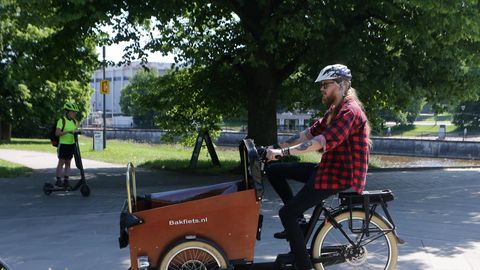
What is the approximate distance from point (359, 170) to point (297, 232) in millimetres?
713

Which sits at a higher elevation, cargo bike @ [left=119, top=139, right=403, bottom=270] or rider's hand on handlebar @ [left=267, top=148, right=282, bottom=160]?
rider's hand on handlebar @ [left=267, top=148, right=282, bottom=160]

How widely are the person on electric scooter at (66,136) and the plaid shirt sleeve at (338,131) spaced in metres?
7.08

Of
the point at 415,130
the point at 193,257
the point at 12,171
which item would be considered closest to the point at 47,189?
the point at 12,171

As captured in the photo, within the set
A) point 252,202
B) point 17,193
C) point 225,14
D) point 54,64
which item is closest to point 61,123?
point 17,193

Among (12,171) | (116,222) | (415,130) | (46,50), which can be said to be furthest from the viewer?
(415,130)

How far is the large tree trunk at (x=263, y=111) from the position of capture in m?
14.1

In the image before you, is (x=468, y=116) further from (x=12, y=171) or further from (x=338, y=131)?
(x=338, y=131)

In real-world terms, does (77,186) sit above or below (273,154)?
below

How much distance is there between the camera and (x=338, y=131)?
15.0 feet

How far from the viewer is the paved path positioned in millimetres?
6238

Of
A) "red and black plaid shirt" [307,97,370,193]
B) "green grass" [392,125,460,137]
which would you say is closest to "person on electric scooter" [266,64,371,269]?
"red and black plaid shirt" [307,97,370,193]

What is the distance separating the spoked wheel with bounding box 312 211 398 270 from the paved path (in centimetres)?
100

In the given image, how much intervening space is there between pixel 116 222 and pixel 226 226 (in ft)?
12.9

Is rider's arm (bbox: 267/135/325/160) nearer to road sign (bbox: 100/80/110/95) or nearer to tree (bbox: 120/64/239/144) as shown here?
tree (bbox: 120/64/239/144)
